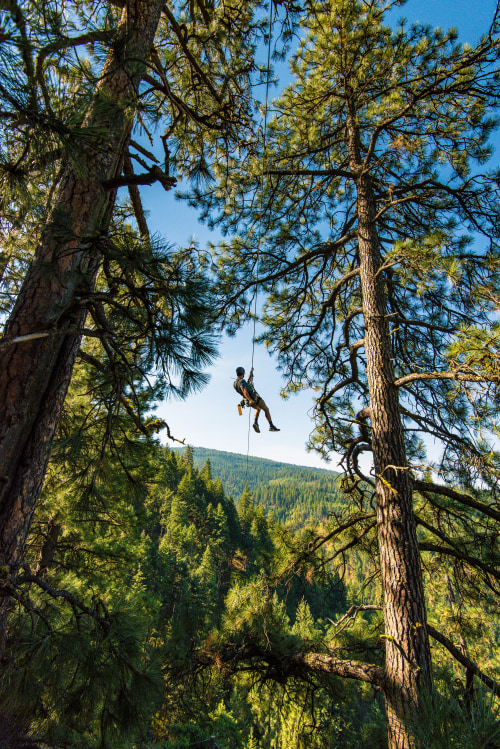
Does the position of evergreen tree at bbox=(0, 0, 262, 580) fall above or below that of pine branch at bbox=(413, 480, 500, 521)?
above

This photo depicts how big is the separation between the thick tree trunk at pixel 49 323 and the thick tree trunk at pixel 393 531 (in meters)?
2.47

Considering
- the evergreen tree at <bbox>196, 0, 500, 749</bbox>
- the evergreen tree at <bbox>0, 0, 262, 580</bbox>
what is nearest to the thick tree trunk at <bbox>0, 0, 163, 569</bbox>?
the evergreen tree at <bbox>0, 0, 262, 580</bbox>

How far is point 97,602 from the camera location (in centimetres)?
191

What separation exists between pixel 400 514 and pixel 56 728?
280 centimetres

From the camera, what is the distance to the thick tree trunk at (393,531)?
7.84ft

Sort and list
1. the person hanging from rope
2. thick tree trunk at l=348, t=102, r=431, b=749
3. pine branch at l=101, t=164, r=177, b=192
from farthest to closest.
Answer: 1. the person hanging from rope
2. thick tree trunk at l=348, t=102, r=431, b=749
3. pine branch at l=101, t=164, r=177, b=192

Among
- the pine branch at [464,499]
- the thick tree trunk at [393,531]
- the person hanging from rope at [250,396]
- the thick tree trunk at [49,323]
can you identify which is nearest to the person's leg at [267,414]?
the person hanging from rope at [250,396]

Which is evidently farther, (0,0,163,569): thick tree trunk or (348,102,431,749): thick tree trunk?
(348,102,431,749): thick tree trunk

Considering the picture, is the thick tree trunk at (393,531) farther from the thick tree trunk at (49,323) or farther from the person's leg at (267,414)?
the thick tree trunk at (49,323)

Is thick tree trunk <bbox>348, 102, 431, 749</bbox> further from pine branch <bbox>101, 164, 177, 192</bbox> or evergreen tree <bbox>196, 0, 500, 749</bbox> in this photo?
pine branch <bbox>101, 164, 177, 192</bbox>

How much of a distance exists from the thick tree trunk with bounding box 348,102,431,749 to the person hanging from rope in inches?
60.9

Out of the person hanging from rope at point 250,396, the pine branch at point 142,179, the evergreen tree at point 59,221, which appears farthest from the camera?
the person hanging from rope at point 250,396

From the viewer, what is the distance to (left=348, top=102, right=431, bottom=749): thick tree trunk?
239 centimetres

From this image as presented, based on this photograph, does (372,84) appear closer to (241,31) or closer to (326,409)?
(241,31)
